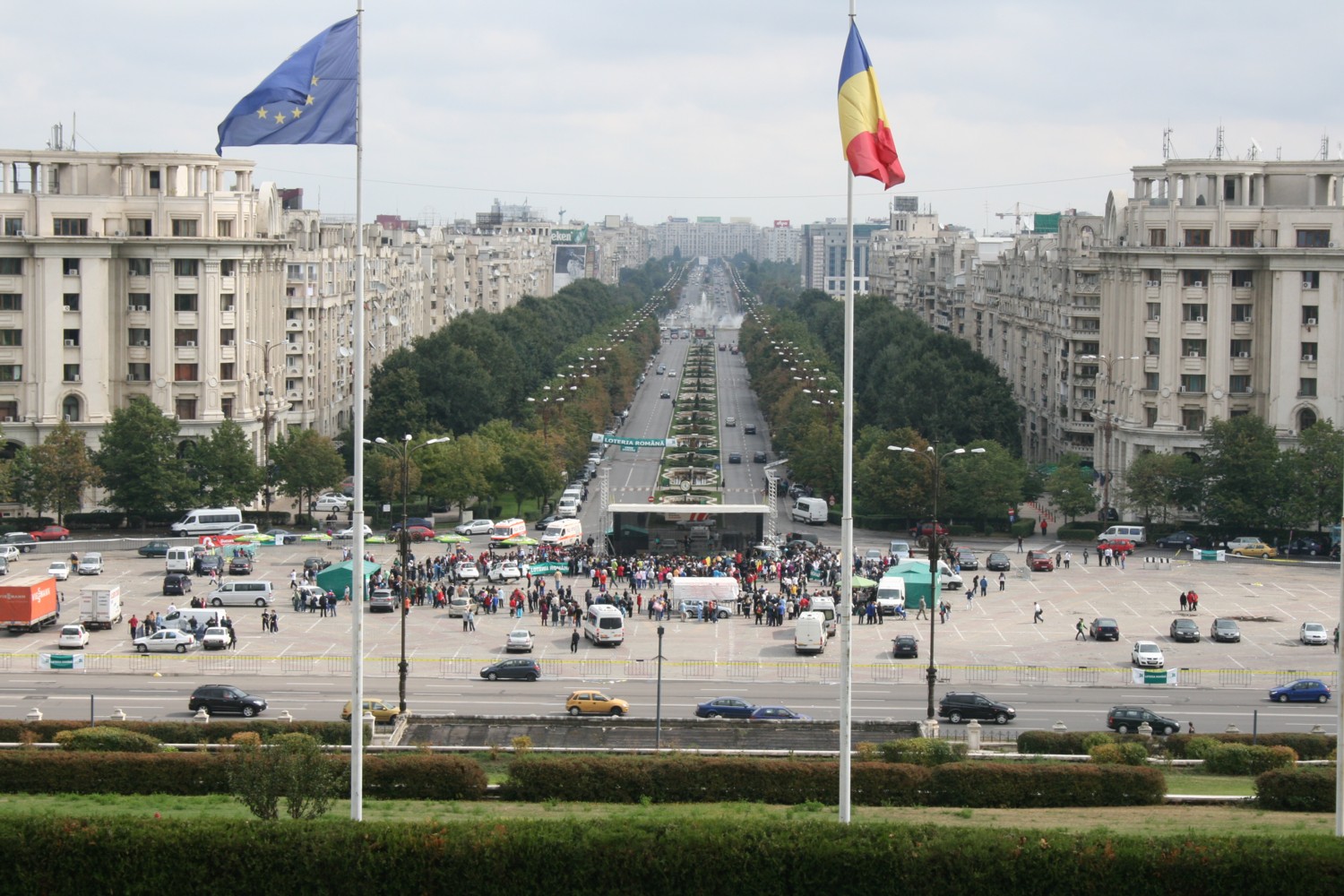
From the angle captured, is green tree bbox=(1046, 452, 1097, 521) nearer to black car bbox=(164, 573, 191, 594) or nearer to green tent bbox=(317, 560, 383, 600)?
green tent bbox=(317, 560, 383, 600)

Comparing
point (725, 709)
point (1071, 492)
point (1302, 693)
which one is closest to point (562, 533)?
point (1071, 492)

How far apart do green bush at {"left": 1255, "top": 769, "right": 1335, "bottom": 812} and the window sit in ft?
227

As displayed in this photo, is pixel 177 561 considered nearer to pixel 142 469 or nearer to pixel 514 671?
pixel 142 469

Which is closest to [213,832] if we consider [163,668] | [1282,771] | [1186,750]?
[1282,771]

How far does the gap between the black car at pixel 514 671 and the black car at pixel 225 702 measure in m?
8.15

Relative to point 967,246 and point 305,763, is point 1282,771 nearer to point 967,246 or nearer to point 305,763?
point 305,763

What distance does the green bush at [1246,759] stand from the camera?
138 ft

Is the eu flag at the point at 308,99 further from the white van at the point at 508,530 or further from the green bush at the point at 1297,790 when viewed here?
the white van at the point at 508,530

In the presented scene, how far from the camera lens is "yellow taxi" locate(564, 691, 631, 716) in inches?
1992

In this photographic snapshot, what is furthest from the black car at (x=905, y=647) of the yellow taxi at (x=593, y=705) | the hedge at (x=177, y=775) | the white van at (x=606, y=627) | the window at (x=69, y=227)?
the window at (x=69, y=227)

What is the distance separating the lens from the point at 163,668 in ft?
190

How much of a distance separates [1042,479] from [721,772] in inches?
2304

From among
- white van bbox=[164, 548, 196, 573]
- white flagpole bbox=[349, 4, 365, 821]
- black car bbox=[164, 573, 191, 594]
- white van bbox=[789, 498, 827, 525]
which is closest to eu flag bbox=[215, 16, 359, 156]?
white flagpole bbox=[349, 4, 365, 821]

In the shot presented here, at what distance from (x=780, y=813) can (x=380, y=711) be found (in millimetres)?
17170
